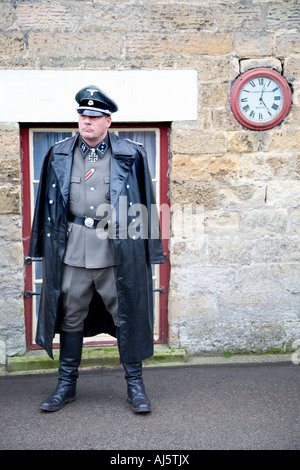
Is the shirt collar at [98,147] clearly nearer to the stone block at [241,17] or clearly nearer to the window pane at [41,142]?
the window pane at [41,142]

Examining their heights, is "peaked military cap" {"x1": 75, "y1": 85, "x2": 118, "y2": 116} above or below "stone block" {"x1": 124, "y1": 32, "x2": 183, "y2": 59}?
below

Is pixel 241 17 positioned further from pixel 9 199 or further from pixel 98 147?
pixel 9 199

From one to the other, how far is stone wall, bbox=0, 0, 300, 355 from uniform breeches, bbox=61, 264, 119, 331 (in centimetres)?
103

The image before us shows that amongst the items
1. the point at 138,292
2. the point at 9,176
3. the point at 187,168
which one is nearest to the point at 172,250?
the point at 187,168

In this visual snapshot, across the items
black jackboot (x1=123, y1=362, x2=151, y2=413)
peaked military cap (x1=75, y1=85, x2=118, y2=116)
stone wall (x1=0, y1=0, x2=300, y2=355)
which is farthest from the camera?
stone wall (x1=0, y1=0, x2=300, y2=355)

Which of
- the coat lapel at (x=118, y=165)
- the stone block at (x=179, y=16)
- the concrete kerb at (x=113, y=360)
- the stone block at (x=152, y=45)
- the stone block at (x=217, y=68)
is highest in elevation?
the stone block at (x=179, y=16)

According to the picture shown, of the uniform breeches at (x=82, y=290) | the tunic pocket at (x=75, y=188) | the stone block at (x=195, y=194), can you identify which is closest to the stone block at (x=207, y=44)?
the stone block at (x=195, y=194)

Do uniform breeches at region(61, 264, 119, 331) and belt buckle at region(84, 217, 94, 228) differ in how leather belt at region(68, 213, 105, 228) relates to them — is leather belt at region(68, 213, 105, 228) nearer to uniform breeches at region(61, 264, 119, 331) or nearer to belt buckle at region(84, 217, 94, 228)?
belt buckle at region(84, 217, 94, 228)

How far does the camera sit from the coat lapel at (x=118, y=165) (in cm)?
346

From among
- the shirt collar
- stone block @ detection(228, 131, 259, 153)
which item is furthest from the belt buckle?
stone block @ detection(228, 131, 259, 153)

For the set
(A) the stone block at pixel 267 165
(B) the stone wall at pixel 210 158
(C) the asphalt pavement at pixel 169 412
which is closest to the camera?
(C) the asphalt pavement at pixel 169 412

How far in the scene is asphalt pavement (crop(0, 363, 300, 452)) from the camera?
10.7 ft

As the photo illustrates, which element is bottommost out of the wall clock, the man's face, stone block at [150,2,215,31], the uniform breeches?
the uniform breeches

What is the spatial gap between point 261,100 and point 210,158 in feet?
2.15
